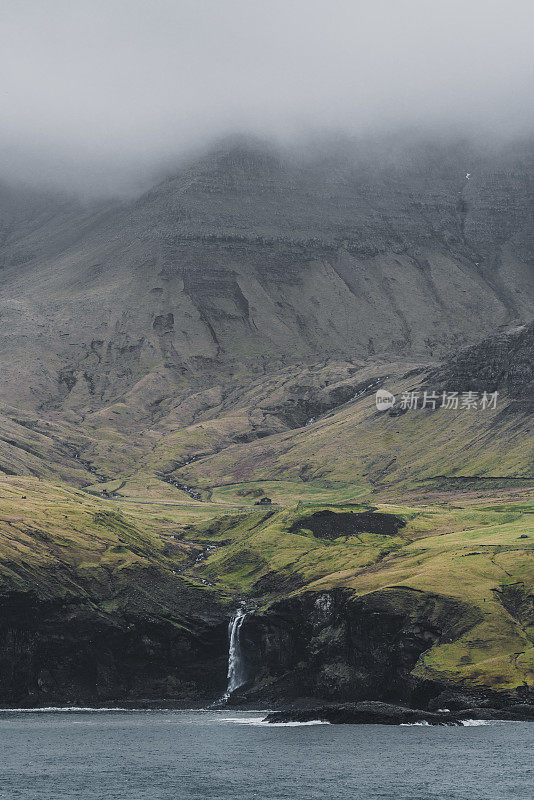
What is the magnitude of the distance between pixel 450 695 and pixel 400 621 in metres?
20.8

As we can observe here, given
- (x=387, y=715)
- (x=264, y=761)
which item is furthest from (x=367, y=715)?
(x=264, y=761)

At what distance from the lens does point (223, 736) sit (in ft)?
555

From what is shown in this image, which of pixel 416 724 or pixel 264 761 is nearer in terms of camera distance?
pixel 264 761

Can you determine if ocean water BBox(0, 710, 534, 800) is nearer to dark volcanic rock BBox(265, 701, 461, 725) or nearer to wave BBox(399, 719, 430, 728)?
wave BBox(399, 719, 430, 728)

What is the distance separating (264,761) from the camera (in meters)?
145

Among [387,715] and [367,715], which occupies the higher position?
[387,715]

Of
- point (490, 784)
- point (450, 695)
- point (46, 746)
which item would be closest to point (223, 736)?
point (46, 746)

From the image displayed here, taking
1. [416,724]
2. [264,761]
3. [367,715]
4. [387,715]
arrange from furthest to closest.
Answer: [367,715] < [387,715] < [416,724] < [264,761]

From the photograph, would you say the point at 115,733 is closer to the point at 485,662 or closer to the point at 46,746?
the point at 46,746

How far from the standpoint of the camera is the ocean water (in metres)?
126

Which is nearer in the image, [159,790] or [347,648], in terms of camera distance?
[159,790]

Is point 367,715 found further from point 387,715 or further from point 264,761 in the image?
point 264,761

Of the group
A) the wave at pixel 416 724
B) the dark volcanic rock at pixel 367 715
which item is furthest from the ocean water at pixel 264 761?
the dark volcanic rock at pixel 367 715

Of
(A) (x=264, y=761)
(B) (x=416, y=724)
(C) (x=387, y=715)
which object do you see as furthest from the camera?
(C) (x=387, y=715)
